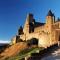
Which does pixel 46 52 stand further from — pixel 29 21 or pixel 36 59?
pixel 29 21

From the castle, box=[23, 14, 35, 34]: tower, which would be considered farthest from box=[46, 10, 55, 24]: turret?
box=[23, 14, 35, 34]: tower

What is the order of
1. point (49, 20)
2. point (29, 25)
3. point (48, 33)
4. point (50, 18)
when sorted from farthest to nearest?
point (29, 25), point (50, 18), point (49, 20), point (48, 33)

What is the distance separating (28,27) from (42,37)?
42.4ft

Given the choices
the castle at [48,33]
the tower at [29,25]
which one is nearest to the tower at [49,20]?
the castle at [48,33]

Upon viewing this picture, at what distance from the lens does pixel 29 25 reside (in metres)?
68.3

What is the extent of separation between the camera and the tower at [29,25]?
66.0 m

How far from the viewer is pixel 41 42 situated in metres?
53.4

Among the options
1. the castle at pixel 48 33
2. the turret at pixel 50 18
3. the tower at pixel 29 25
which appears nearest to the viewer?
the castle at pixel 48 33

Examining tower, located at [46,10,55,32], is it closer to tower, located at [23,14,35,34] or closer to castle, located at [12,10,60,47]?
castle, located at [12,10,60,47]

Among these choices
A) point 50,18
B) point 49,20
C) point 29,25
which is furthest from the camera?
point 29,25

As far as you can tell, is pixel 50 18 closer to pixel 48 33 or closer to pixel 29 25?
pixel 48 33

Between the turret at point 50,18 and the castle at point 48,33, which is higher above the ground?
the turret at point 50,18

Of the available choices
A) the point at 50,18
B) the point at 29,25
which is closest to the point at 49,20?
the point at 50,18

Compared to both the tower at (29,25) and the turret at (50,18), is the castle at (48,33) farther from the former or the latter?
the tower at (29,25)
